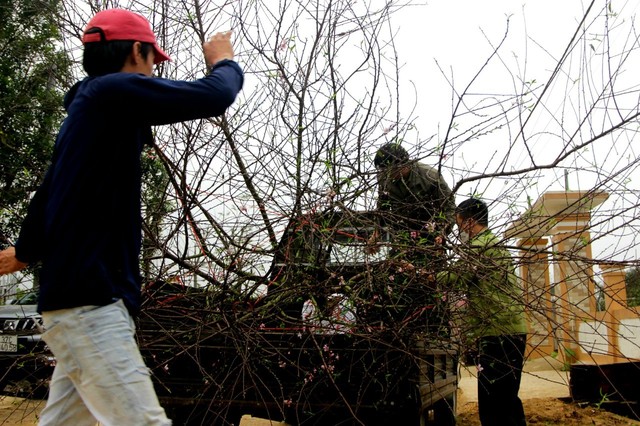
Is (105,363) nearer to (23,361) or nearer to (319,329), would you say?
(319,329)

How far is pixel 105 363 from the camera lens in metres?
1.83

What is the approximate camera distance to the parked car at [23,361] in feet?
14.8

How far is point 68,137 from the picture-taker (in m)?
1.96

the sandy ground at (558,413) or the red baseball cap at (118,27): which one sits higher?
the red baseball cap at (118,27)

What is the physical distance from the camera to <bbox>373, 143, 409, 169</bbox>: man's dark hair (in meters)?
4.50

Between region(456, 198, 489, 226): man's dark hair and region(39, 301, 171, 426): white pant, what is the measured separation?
2.89 meters

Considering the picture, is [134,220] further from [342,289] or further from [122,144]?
[342,289]

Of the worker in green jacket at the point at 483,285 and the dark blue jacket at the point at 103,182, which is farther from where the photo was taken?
the worker in green jacket at the point at 483,285

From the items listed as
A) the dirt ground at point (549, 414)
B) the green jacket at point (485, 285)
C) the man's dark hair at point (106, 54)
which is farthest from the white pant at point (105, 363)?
the dirt ground at point (549, 414)

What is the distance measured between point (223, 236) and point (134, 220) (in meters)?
2.64

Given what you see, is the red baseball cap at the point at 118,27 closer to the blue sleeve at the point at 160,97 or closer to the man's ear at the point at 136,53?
the man's ear at the point at 136,53

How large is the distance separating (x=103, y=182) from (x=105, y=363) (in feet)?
1.66

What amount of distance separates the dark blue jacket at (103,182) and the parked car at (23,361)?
127 cm

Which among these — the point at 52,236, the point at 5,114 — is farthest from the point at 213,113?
the point at 5,114
